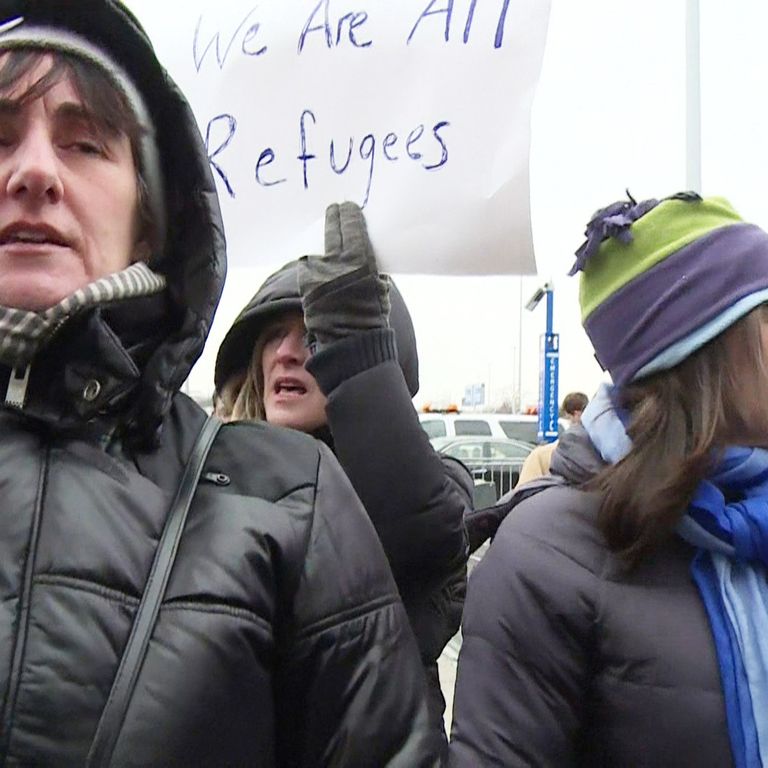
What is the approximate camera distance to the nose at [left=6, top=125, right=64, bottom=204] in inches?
40.6

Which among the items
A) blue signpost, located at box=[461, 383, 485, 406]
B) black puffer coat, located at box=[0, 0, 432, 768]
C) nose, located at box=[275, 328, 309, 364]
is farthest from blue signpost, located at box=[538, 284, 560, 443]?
blue signpost, located at box=[461, 383, 485, 406]

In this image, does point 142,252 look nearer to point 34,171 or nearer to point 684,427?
point 34,171

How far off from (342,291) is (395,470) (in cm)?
30

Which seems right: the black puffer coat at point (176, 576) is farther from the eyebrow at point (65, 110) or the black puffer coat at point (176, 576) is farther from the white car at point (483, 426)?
the white car at point (483, 426)

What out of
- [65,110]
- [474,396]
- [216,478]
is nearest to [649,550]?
[216,478]

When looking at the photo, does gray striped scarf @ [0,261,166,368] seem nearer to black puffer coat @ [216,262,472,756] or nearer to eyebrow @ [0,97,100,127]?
eyebrow @ [0,97,100,127]

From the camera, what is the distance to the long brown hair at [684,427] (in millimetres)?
1301

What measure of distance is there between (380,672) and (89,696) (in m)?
0.32

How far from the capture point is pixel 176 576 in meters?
0.94

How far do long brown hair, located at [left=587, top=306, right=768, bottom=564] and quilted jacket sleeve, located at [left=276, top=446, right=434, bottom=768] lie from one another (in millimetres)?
436

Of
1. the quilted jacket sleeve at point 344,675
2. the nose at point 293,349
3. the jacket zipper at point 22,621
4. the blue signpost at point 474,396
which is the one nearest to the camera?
the jacket zipper at point 22,621

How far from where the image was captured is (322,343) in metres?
1.41

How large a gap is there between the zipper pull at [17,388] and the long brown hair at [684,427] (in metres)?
0.82

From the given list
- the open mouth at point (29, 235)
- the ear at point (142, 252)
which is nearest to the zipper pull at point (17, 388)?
the open mouth at point (29, 235)
